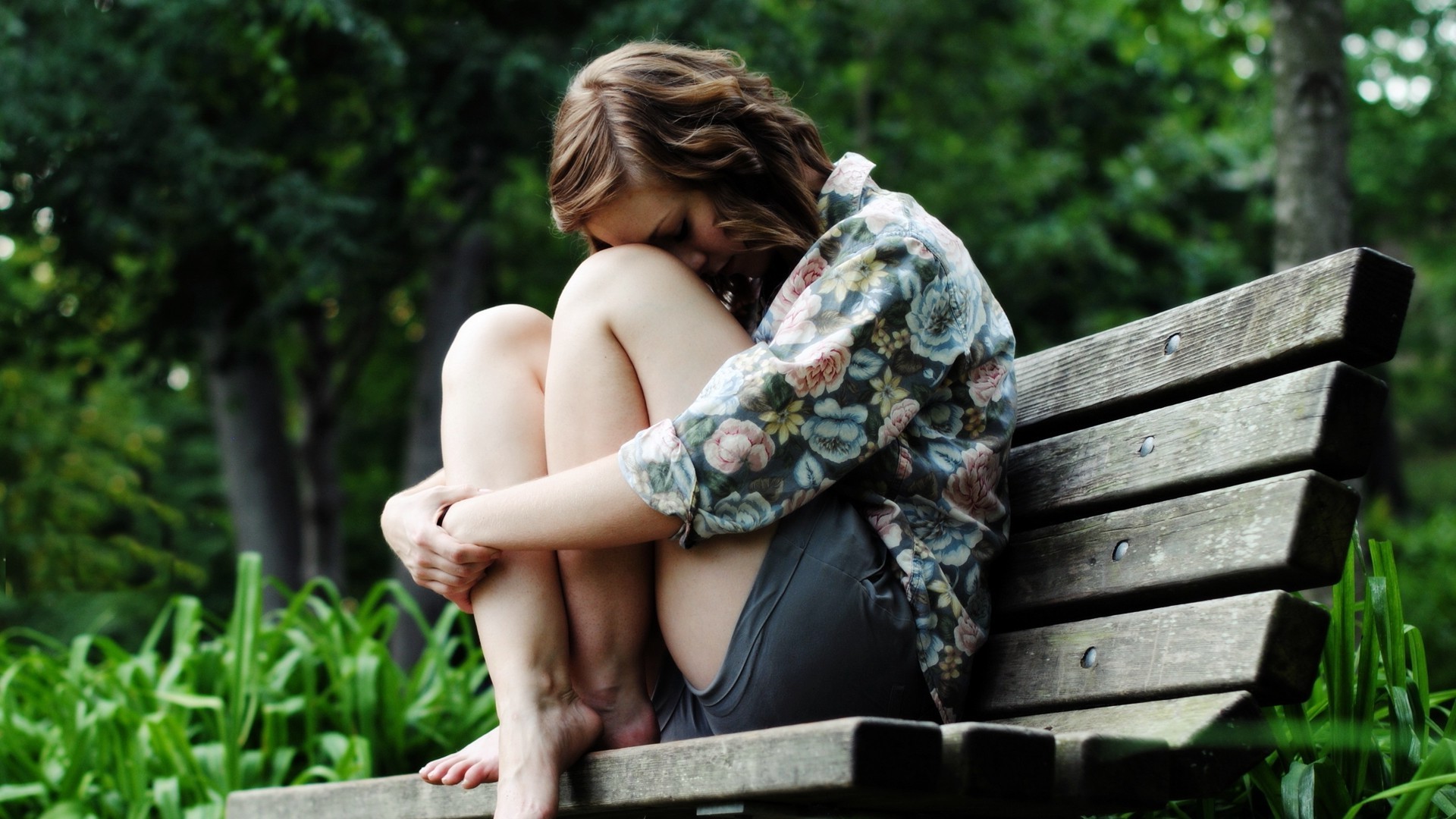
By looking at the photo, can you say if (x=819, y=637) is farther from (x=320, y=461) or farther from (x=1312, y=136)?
(x=320, y=461)

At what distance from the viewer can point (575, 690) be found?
1666 millimetres

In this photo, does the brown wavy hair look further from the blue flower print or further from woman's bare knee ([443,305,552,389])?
the blue flower print

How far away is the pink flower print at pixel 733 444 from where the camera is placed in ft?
4.76

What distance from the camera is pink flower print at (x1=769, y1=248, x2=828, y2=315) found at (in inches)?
63.8

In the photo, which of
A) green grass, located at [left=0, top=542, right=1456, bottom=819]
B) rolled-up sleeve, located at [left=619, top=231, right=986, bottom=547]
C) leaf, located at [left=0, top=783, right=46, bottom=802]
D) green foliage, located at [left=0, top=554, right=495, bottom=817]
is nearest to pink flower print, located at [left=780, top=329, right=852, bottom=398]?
rolled-up sleeve, located at [left=619, top=231, right=986, bottom=547]

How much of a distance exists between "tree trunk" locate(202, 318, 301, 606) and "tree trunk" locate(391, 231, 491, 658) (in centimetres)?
69

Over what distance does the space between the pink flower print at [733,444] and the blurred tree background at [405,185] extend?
9.38ft

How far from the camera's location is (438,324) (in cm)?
777

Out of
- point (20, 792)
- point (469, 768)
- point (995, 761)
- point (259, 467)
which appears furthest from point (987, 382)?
point (259, 467)

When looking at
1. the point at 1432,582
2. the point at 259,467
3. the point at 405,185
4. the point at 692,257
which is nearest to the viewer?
the point at 692,257

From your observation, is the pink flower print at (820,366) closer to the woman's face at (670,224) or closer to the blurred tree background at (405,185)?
the woman's face at (670,224)

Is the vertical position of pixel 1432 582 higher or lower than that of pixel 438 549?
lower

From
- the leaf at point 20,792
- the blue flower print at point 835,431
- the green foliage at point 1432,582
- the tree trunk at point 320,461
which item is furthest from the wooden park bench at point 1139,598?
the tree trunk at point 320,461

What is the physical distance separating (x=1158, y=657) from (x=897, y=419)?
1.30 ft
